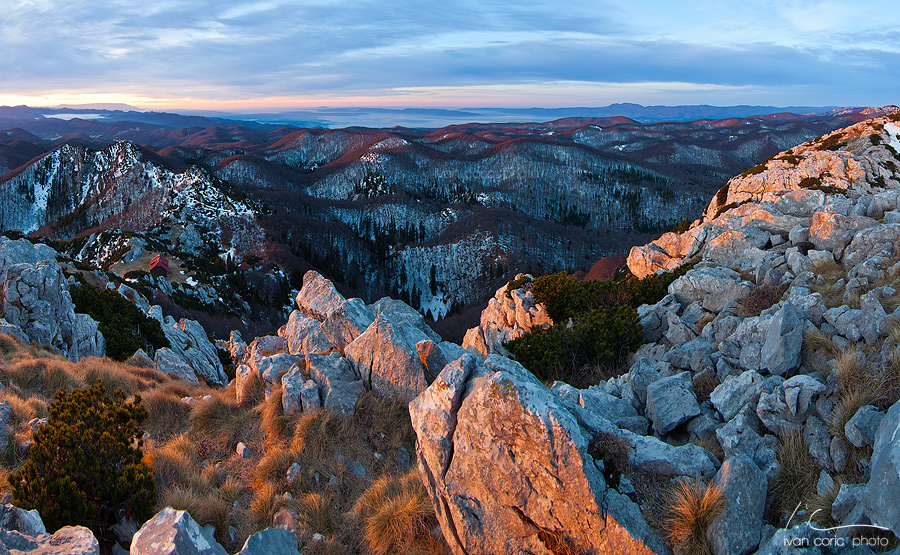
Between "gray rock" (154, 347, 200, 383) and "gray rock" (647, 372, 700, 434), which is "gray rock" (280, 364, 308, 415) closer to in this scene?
"gray rock" (647, 372, 700, 434)

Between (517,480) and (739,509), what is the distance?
2699mm

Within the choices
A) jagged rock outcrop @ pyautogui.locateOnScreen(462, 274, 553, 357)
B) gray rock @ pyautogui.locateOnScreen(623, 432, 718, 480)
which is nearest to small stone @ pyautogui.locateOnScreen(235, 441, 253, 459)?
gray rock @ pyautogui.locateOnScreen(623, 432, 718, 480)

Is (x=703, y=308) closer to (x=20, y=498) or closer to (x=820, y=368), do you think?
(x=820, y=368)

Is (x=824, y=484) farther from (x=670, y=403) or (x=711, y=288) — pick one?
(x=711, y=288)

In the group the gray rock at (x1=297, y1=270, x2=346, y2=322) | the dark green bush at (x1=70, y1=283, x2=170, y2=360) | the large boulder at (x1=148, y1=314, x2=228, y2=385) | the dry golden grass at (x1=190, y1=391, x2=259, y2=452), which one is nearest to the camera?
the dry golden grass at (x1=190, y1=391, x2=259, y2=452)

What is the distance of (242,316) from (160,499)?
290 feet

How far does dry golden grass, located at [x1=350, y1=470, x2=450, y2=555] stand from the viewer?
6.94 m

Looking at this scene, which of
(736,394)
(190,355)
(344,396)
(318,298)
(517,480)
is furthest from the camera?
(190,355)

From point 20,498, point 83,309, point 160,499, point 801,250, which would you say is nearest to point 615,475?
point 160,499

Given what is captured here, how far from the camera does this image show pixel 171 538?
4.95 meters

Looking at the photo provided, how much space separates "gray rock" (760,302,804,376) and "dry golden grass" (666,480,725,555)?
4617 mm

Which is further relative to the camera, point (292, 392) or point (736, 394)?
point (292, 392)

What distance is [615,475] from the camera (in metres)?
6.42

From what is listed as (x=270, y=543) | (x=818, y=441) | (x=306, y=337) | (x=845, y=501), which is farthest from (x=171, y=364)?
(x=845, y=501)
